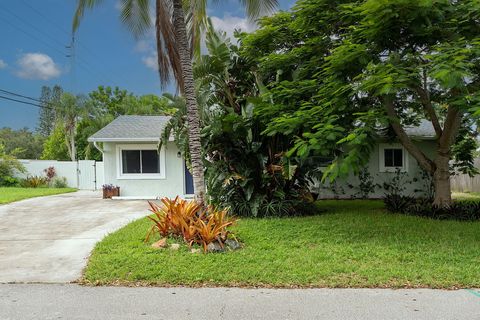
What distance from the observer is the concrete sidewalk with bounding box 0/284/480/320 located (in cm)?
415

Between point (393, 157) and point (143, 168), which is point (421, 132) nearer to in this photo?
point (393, 157)

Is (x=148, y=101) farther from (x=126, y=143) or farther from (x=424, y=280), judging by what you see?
(x=424, y=280)

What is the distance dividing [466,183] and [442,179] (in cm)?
947

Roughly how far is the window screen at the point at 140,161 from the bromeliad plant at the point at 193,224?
8.00m

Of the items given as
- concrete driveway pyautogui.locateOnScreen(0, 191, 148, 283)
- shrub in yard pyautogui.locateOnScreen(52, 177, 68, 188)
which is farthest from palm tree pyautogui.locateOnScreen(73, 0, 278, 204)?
shrub in yard pyautogui.locateOnScreen(52, 177, 68, 188)

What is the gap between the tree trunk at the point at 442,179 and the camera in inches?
401

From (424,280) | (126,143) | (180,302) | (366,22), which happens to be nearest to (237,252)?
(180,302)

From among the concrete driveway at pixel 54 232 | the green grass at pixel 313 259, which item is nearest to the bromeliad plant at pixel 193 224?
the green grass at pixel 313 259

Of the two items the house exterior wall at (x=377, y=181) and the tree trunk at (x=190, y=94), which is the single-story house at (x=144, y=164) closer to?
the house exterior wall at (x=377, y=181)

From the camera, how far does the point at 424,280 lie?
5070 mm

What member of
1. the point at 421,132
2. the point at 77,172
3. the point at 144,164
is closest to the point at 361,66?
the point at 421,132

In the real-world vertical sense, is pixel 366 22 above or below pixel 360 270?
above

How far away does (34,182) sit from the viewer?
70.4 feet

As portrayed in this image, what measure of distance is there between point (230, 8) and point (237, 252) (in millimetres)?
5863
